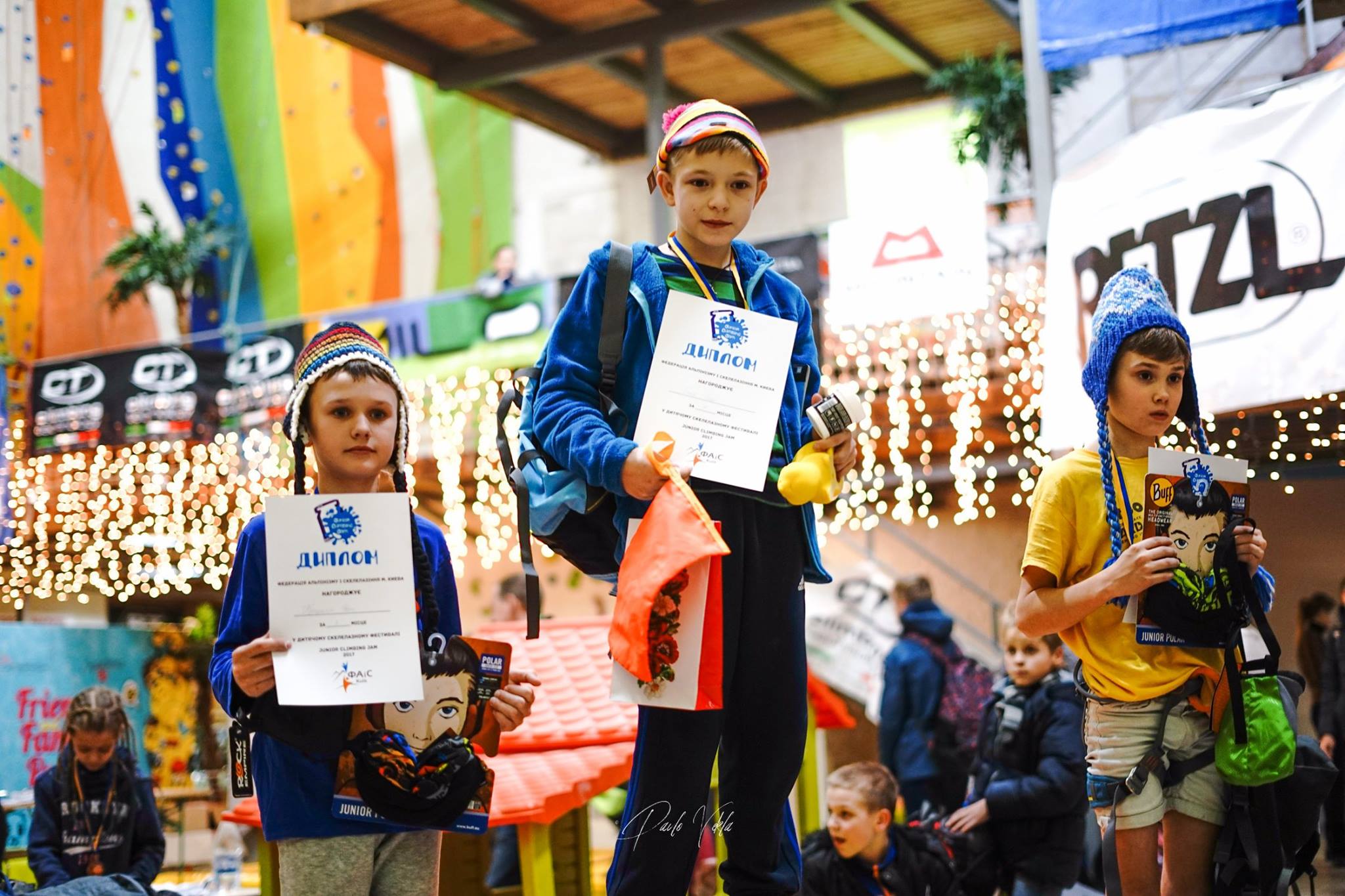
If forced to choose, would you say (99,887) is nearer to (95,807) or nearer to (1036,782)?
(95,807)

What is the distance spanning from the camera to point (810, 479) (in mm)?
2055

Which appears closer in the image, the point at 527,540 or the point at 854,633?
the point at 527,540

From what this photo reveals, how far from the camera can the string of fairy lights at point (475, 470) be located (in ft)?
29.5

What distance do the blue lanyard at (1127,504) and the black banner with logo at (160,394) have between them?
9046 millimetres

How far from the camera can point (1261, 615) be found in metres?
2.39

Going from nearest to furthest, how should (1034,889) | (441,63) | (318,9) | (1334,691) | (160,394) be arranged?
(1034,889) → (1334,691) → (318,9) → (441,63) → (160,394)

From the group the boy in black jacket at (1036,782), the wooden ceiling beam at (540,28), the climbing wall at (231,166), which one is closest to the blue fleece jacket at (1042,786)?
the boy in black jacket at (1036,782)

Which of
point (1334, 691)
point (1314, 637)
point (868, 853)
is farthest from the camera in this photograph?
point (1334, 691)

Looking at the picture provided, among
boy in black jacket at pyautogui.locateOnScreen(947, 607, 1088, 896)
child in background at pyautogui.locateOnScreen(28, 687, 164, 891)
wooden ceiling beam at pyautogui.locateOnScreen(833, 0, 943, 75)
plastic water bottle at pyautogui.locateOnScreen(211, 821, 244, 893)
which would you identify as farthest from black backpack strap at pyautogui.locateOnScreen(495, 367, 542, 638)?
wooden ceiling beam at pyautogui.locateOnScreen(833, 0, 943, 75)

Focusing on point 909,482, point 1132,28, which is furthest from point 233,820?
point 909,482

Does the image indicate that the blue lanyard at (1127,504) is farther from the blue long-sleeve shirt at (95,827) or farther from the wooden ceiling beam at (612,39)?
the wooden ceiling beam at (612,39)

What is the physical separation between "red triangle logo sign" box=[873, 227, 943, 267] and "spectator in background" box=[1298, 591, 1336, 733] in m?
3.03

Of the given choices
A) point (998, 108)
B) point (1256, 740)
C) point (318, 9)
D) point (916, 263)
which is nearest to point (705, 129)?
point (1256, 740)

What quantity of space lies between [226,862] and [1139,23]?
5.93m
